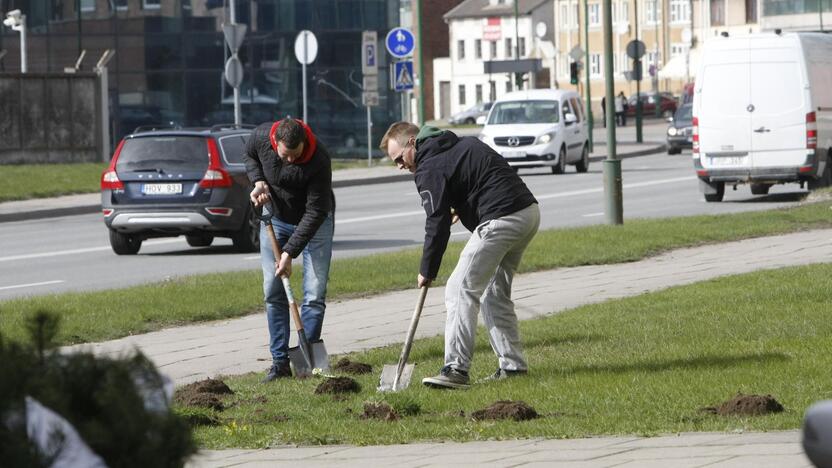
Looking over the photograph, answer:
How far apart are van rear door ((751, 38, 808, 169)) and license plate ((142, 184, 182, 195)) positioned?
394 inches

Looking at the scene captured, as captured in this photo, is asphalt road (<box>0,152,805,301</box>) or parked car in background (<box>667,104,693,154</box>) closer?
asphalt road (<box>0,152,805,301</box>)

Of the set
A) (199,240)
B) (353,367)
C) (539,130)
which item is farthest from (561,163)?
(353,367)

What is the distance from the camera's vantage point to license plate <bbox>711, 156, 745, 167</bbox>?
26.3 metres

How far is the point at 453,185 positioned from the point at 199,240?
43.9ft

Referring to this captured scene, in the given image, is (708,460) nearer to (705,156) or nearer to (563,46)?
(705,156)

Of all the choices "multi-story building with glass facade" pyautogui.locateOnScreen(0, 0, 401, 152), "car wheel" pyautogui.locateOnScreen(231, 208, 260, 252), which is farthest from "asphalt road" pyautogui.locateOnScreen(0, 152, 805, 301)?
"multi-story building with glass facade" pyautogui.locateOnScreen(0, 0, 401, 152)

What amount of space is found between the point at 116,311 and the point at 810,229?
385 inches

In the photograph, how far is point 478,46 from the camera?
398 ft

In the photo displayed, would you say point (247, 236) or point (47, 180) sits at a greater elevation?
point (47, 180)

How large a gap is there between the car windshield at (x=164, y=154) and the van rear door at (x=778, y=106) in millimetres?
9609

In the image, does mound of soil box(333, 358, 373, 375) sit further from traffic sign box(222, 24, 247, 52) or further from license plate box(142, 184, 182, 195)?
traffic sign box(222, 24, 247, 52)

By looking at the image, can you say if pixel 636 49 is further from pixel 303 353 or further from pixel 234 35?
pixel 303 353

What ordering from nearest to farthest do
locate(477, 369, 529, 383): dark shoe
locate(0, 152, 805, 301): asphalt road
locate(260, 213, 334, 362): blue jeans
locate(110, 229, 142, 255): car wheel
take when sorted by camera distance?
1. locate(477, 369, 529, 383): dark shoe
2. locate(260, 213, 334, 362): blue jeans
3. locate(0, 152, 805, 301): asphalt road
4. locate(110, 229, 142, 255): car wheel

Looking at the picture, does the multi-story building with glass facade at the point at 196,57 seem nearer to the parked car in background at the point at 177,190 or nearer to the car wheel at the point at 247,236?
the parked car in background at the point at 177,190
